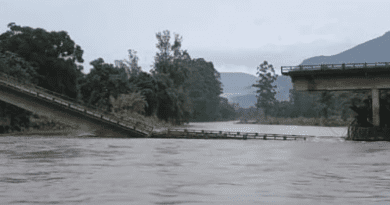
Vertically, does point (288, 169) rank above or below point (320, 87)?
below

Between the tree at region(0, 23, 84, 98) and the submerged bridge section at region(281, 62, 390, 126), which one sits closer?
the submerged bridge section at region(281, 62, 390, 126)

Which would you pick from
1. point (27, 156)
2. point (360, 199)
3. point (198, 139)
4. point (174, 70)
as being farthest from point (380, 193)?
point (174, 70)

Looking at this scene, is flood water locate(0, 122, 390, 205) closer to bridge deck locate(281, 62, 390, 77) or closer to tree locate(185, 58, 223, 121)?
bridge deck locate(281, 62, 390, 77)

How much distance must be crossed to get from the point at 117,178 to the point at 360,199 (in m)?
9.62

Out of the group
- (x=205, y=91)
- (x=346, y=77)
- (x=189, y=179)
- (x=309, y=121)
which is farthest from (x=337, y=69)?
(x=205, y=91)

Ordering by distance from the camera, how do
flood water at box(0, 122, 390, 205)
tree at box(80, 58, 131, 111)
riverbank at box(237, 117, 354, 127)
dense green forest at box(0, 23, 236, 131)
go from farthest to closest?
riverbank at box(237, 117, 354, 127)
tree at box(80, 58, 131, 111)
dense green forest at box(0, 23, 236, 131)
flood water at box(0, 122, 390, 205)

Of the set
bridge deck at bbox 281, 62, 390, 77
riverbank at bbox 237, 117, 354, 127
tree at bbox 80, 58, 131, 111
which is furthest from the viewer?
riverbank at bbox 237, 117, 354, 127

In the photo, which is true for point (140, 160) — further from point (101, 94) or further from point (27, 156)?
point (101, 94)

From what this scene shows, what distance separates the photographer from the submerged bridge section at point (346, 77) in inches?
1772

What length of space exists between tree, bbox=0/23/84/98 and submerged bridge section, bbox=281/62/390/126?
32.6 metres

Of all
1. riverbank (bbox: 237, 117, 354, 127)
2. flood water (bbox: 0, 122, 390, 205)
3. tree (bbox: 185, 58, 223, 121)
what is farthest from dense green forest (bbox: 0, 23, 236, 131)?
tree (bbox: 185, 58, 223, 121)

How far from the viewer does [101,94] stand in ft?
207

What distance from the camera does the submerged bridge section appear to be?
4500cm

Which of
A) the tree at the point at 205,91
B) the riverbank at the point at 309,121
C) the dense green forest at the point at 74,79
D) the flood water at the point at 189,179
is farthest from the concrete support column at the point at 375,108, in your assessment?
the tree at the point at 205,91
